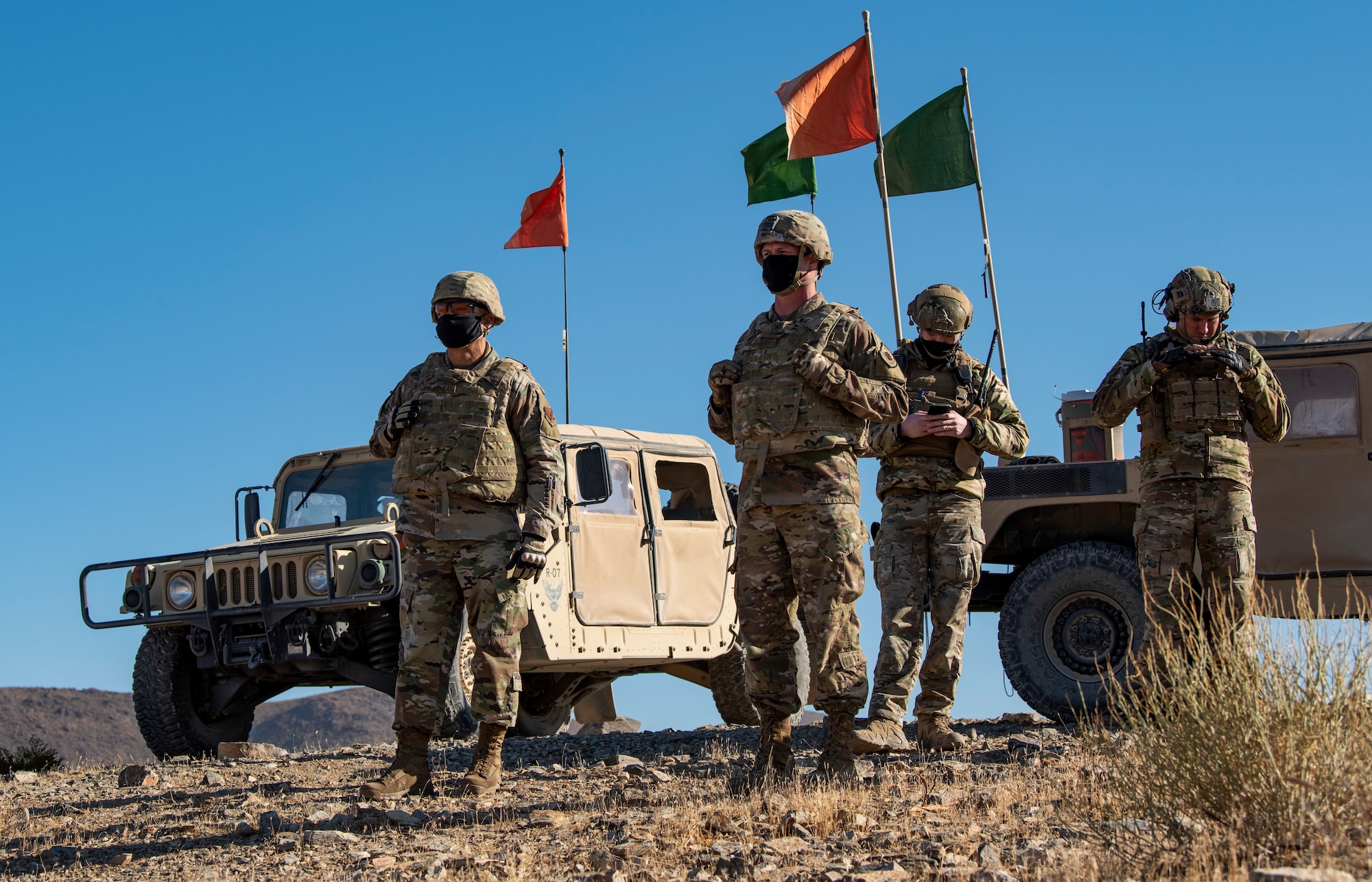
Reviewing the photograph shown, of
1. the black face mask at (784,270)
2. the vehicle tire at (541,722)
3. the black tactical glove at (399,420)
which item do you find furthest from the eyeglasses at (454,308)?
the vehicle tire at (541,722)

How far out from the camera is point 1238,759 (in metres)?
3.63

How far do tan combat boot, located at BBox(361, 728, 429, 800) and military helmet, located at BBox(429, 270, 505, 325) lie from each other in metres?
1.57

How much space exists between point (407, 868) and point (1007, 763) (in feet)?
8.58

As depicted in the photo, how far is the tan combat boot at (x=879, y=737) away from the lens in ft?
19.6

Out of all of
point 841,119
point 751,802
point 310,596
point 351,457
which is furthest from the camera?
point 841,119

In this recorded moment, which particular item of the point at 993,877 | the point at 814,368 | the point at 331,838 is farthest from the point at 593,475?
the point at 993,877

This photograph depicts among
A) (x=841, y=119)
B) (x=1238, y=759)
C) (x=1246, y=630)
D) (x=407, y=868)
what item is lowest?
(x=407, y=868)

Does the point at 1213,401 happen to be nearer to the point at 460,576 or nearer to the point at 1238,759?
the point at 1238,759

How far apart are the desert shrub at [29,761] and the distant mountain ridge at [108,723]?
17.8 metres

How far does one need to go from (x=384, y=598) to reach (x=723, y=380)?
323 cm

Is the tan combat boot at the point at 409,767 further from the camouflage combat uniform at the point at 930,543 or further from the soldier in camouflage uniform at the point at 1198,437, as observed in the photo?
the soldier in camouflage uniform at the point at 1198,437

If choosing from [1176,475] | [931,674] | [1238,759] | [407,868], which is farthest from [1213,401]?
[407,868]

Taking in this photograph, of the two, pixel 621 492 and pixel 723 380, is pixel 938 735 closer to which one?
pixel 723 380

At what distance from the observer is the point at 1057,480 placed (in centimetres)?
786
